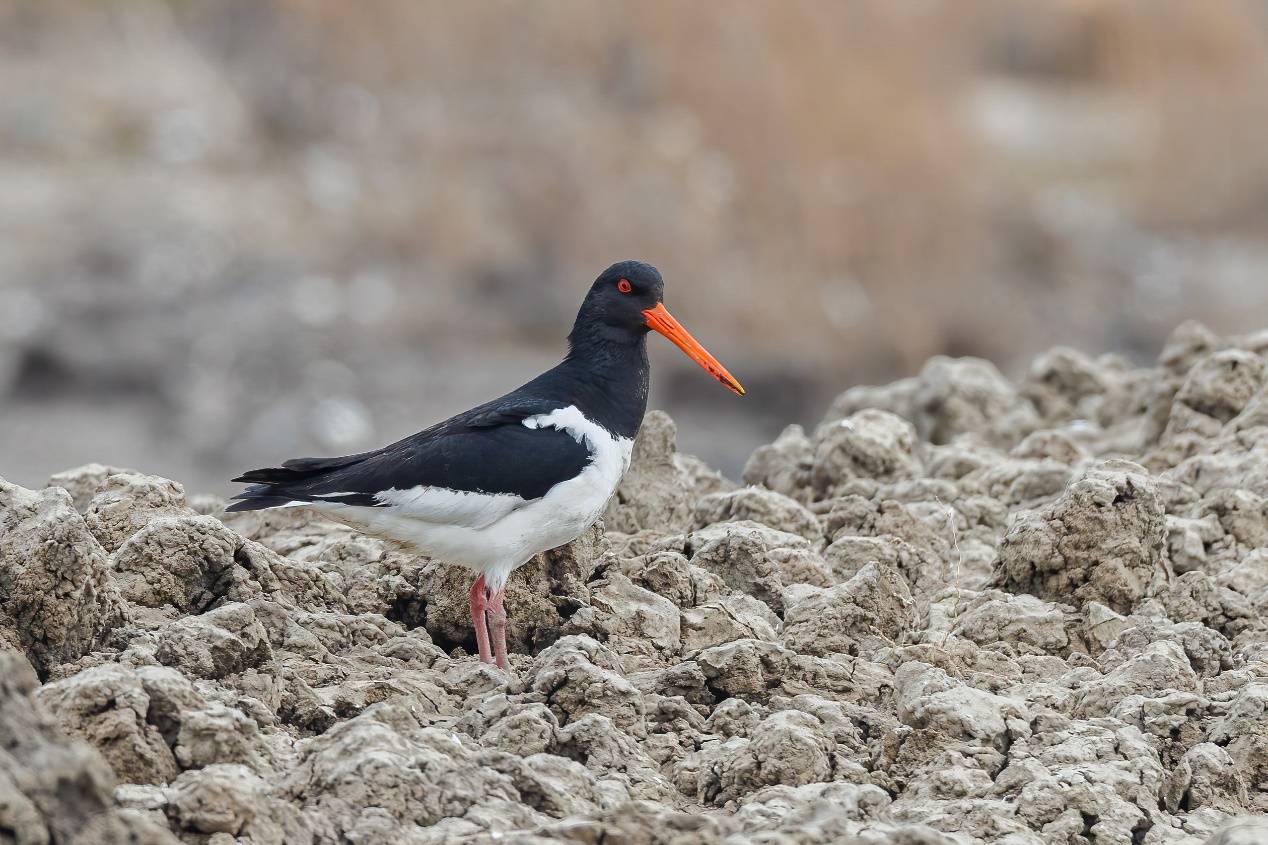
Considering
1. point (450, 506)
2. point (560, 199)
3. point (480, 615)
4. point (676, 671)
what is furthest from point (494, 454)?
point (560, 199)

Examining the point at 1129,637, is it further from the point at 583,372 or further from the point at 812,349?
the point at 812,349

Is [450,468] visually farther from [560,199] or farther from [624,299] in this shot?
[560,199]

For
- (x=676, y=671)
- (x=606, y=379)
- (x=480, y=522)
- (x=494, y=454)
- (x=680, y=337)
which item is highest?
(x=680, y=337)

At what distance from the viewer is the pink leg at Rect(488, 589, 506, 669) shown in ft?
21.0

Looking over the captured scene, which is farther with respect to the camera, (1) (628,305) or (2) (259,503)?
(1) (628,305)

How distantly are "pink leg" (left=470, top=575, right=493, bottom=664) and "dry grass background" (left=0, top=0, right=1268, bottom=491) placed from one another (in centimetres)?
1298

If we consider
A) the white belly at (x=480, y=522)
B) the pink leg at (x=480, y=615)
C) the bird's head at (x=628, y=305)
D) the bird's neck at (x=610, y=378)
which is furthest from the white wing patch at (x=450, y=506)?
the bird's head at (x=628, y=305)

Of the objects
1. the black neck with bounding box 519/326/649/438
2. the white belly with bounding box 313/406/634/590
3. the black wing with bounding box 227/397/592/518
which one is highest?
the black neck with bounding box 519/326/649/438

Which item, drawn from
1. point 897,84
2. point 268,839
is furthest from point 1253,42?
point 268,839

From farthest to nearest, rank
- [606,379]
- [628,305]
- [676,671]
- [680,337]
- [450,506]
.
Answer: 1. [680,337]
2. [628,305]
3. [606,379]
4. [450,506]
5. [676,671]

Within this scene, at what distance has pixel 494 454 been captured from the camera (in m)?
6.86

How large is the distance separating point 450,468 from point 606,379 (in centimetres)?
92

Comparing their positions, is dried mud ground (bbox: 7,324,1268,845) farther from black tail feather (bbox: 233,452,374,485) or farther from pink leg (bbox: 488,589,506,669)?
black tail feather (bbox: 233,452,374,485)

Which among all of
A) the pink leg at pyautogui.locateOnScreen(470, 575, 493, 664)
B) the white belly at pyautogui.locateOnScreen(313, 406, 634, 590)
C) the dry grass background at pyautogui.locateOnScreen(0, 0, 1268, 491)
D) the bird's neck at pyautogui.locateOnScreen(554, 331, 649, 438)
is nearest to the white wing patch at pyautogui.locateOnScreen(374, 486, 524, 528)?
the white belly at pyautogui.locateOnScreen(313, 406, 634, 590)
